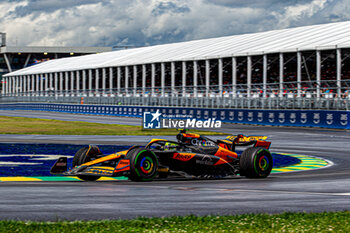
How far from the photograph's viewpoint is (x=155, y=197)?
10.7 meters

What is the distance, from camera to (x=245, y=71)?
190 ft

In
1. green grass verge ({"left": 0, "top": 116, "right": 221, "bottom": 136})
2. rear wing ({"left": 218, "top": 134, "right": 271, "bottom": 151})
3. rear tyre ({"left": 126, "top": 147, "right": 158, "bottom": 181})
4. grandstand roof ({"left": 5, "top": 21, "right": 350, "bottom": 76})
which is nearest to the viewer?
rear tyre ({"left": 126, "top": 147, "right": 158, "bottom": 181})

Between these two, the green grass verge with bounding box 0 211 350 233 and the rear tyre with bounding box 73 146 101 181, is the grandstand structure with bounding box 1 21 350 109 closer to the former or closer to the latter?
the rear tyre with bounding box 73 146 101 181

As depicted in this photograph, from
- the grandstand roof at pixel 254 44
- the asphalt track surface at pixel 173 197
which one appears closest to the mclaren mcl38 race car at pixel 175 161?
the asphalt track surface at pixel 173 197

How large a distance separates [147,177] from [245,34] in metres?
55.4

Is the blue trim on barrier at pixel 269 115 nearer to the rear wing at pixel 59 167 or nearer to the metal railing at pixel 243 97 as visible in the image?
the metal railing at pixel 243 97

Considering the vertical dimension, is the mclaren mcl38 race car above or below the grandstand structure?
below

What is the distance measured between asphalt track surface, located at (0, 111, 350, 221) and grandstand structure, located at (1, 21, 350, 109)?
2457 centimetres

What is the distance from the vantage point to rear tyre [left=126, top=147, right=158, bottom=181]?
1256 cm

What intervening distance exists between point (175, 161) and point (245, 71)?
149 ft

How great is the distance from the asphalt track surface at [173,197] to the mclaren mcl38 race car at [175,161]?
23 cm

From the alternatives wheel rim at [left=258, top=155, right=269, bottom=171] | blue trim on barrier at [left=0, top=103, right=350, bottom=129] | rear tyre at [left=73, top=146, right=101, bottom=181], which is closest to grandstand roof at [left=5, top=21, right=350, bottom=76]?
blue trim on barrier at [left=0, top=103, right=350, bottom=129]

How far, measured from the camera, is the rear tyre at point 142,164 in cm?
1256

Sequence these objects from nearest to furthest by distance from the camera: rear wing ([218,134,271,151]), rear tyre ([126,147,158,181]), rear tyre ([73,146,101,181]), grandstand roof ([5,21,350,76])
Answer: rear tyre ([126,147,158,181]), rear tyre ([73,146,101,181]), rear wing ([218,134,271,151]), grandstand roof ([5,21,350,76])
